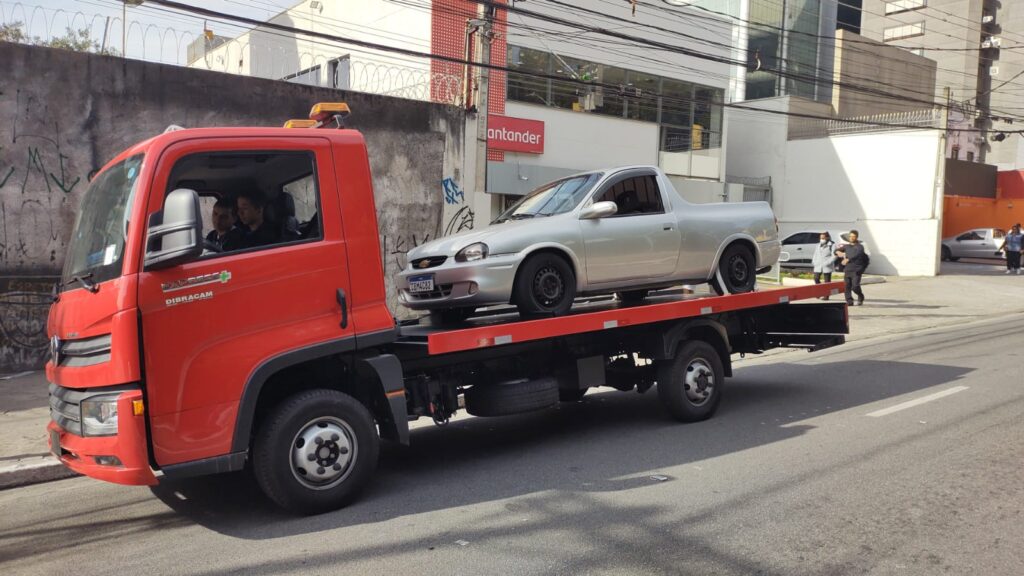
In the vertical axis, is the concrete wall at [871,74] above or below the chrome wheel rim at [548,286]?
above

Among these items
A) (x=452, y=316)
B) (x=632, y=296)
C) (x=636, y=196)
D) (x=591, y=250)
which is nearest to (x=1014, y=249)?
(x=632, y=296)

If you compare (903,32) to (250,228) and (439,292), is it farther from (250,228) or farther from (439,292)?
(250,228)

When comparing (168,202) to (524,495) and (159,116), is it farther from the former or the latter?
(159,116)

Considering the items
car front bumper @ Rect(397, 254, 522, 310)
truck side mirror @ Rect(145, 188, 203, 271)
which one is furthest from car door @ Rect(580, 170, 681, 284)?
truck side mirror @ Rect(145, 188, 203, 271)

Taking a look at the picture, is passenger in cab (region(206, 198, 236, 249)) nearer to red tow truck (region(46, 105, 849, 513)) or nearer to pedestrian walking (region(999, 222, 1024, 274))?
red tow truck (region(46, 105, 849, 513))

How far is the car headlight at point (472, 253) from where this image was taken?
625 centimetres

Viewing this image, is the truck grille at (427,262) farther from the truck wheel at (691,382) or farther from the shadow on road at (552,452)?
the truck wheel at (691,382)

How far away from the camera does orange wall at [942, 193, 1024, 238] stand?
35125 mm

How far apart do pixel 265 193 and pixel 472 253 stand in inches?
69.2

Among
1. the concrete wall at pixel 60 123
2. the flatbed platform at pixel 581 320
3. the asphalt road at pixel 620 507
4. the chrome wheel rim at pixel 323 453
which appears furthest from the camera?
the concrete wall at pixel 60 123

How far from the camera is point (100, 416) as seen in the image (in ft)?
14.7

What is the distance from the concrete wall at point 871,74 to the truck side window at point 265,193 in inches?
1294

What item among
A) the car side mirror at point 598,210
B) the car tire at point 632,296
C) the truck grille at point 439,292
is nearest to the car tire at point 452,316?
the truck grille at point 439,292

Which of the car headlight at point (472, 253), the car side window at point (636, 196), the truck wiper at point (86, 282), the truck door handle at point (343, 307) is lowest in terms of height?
the truck door handle at point (343, 307)
